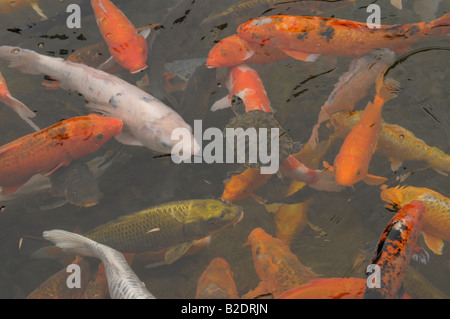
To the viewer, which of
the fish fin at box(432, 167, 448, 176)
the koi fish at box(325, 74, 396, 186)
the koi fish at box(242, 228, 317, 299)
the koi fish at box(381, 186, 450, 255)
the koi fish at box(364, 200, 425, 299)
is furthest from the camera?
the fish fin at box(432, 167, 448, 176)

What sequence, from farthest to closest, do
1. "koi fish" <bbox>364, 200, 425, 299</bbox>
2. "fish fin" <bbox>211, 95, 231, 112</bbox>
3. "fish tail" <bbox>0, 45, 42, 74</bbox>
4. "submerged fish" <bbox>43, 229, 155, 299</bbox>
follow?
"fish tail" <bbox>0, 45, 42, 74</bbox>
"fish fin" <bbox>211, 95, 231, 112</bbox>
"submerged fish" <bbox>43, 229, 155, 299</bbox>
"koi fish" <bbox>364, 200, 425, 299</bbox>

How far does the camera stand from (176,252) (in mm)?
3186

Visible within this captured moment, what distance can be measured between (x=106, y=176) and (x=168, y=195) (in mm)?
560

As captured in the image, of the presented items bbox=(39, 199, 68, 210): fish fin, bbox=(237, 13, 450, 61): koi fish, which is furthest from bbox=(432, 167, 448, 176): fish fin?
bbox=(39, 199, 68, 210): fish fin

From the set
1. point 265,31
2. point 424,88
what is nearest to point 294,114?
point 265,31

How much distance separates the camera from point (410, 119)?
3623 mm

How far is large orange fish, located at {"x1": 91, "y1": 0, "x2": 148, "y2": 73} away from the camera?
12.5 feet

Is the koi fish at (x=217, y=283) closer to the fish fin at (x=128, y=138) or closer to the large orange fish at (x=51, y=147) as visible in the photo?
the fish fin at (x=128, y=138)

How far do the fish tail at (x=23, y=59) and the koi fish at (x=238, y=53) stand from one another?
161 cm

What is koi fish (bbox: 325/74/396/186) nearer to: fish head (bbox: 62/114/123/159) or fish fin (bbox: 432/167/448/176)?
fish fin (bbox: 432/167/448/176)

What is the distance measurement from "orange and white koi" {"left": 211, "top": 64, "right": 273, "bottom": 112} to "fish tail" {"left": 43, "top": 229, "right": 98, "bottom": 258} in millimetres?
1567

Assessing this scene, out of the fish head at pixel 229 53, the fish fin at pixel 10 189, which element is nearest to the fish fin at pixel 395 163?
the fish head at pixel 229 53

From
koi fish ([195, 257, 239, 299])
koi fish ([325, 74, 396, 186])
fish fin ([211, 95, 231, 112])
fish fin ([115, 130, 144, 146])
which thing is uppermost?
fish fin ([211, 95, 231, 112])
